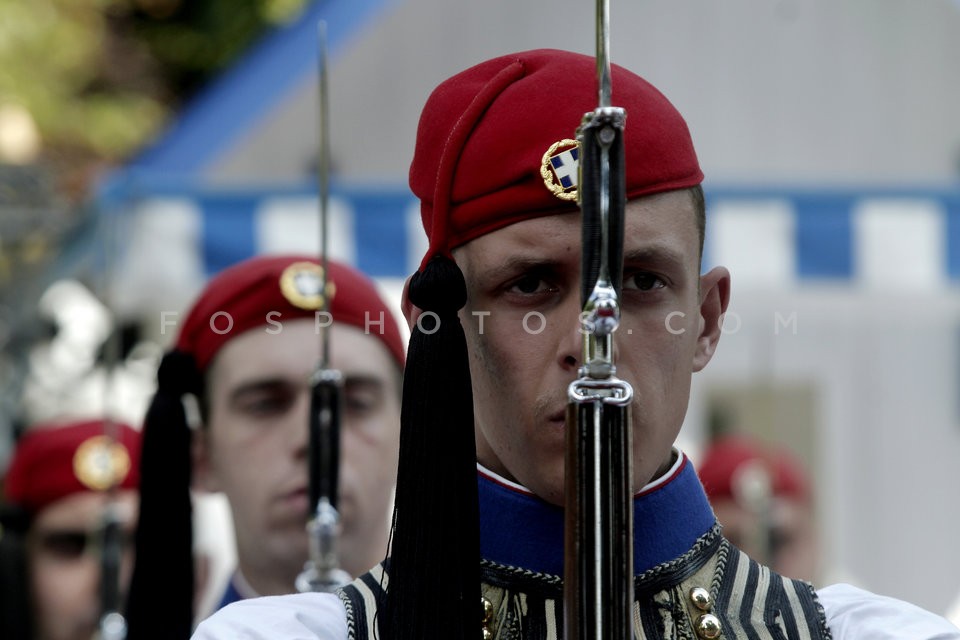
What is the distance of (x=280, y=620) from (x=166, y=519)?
155cm

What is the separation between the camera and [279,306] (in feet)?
11.0

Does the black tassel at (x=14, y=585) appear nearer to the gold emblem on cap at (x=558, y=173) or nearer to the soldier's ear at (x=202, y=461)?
the soldier's ear at (x=202, y=461)

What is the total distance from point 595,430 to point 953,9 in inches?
221

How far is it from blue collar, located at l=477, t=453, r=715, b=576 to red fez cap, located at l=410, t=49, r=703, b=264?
0.28 m

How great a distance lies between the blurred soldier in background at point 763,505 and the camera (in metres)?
5.28

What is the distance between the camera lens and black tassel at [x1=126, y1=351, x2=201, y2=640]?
3.13 metres

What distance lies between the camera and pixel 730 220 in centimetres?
532

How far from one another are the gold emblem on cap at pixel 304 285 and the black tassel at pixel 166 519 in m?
0.24

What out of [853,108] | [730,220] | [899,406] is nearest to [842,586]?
[730,220]

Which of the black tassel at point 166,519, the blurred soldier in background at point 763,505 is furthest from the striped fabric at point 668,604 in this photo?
the blurred soldier in background at point 763,505

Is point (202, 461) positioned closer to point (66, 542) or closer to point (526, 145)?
point (66, 542)

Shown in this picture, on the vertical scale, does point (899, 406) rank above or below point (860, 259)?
below

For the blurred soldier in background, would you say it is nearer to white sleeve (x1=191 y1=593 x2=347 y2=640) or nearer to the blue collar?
the blue collar

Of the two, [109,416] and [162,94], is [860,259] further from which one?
[162,94]
